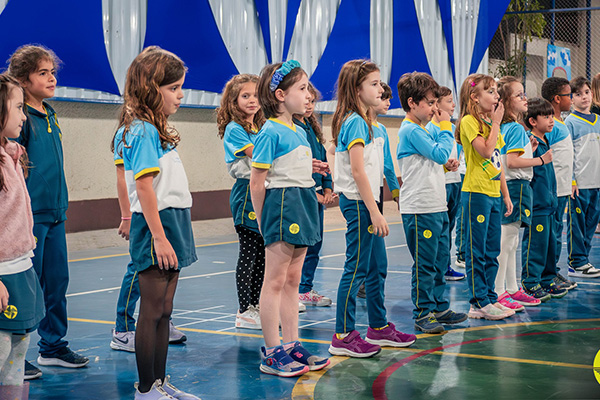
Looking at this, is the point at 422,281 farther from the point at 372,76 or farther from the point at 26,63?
the point at 26,63

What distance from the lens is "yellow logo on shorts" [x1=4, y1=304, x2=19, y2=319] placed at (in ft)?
9.27

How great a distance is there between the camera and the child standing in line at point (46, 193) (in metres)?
4.00

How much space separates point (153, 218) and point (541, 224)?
12.1 ft

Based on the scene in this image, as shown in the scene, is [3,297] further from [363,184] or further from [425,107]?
[425,107]

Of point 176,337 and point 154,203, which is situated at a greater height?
point 154,203

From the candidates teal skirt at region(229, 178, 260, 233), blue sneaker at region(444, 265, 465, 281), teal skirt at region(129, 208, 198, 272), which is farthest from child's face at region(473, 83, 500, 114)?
teal skirt at region(129, 208, 198, 272)

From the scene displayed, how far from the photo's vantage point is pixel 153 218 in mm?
3336

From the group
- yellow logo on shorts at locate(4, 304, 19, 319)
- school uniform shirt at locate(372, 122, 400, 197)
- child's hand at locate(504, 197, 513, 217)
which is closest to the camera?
yellow logo on shorts at locate(4, 304, 19, 319)

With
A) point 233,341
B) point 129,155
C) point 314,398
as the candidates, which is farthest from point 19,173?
point 233,341

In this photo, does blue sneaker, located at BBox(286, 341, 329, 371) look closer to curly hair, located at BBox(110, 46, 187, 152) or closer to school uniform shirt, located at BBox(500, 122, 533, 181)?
curly hair, located at BBox(110, 46, 187, 152)

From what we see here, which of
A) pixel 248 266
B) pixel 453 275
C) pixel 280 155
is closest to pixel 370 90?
pixel 280 155

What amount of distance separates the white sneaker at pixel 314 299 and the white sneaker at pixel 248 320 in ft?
2.35

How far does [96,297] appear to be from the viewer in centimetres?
625

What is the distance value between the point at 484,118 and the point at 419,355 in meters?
1.85
